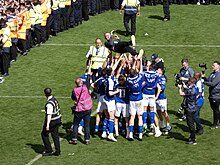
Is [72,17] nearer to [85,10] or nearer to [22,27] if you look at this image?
[85,10]

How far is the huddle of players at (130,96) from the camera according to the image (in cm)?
1972

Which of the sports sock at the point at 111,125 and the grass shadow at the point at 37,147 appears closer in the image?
the grass shadow at the point at 37,147

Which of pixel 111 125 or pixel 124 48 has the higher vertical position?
pixel 124 48

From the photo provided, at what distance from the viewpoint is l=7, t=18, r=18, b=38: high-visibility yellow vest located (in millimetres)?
27203

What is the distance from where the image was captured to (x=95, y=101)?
23531 millimetres

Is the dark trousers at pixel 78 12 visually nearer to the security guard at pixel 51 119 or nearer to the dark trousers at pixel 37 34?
the dark trousers at pixel 37 34

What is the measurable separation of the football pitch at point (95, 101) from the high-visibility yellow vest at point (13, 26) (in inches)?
47.5

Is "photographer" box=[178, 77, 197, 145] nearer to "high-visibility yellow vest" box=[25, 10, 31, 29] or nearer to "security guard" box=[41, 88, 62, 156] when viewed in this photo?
"security guard" box=[41, 88, 62, 156]

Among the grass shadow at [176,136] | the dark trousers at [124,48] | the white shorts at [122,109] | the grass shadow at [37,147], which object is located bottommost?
the grass shadow at [37,147]

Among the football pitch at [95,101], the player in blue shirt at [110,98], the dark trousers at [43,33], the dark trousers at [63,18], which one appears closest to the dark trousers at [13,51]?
the football pitch at [95,101]

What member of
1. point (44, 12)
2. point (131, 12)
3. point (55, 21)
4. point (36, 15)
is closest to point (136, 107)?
point (36, 15)

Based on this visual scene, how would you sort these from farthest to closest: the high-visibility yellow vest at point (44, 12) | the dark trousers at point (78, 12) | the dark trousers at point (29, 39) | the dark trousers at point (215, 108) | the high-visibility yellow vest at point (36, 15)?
the dark trousers at point (78, 12)
the high-visibility yellow vest at point (44, 12)
the high-visibility yellow vest at point (36, 15)
the dark trousers at point (29, 39)
the dark trousers at point (215, 108)

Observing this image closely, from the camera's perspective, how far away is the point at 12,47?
90.1 ft

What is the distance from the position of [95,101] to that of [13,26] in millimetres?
5804
